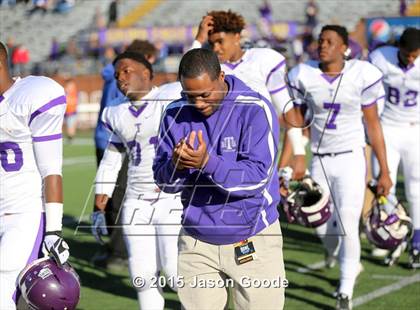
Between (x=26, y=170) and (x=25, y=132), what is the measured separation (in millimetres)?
217

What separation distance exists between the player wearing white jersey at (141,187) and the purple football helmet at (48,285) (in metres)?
1.56

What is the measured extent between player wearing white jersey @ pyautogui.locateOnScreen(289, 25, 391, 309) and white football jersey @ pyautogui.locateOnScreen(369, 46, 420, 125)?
4.05 feet

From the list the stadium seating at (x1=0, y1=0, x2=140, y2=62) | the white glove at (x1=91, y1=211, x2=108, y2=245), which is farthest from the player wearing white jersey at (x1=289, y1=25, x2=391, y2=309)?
the stadium seating at (x1=0, y1=0, x2=140, y2=62)

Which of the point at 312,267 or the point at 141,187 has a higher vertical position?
the point at 141,187

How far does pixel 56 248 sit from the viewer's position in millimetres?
4617

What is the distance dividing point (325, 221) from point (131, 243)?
1.73 m

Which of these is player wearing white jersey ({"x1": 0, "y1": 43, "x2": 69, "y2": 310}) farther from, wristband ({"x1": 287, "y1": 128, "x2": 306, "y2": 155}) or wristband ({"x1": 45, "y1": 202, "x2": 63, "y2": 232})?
wristband ({"x1": 287, "y1": 128, "x2": 306, "y2": 155})

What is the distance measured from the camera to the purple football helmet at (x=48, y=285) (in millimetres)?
4539

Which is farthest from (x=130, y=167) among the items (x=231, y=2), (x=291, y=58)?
(x=231, y=2)

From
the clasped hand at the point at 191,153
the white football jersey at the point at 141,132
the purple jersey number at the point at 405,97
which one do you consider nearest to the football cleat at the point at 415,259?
the purple jersey number at the point at 405,97

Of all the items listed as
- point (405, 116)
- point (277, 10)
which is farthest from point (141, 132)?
point (277, 10)

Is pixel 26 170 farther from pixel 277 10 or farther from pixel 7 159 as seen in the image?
pixel 277 10

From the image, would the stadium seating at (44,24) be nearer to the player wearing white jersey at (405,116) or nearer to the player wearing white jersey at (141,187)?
the player wearing white jersey at (405,116)

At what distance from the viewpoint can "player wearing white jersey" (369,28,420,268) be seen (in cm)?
847
